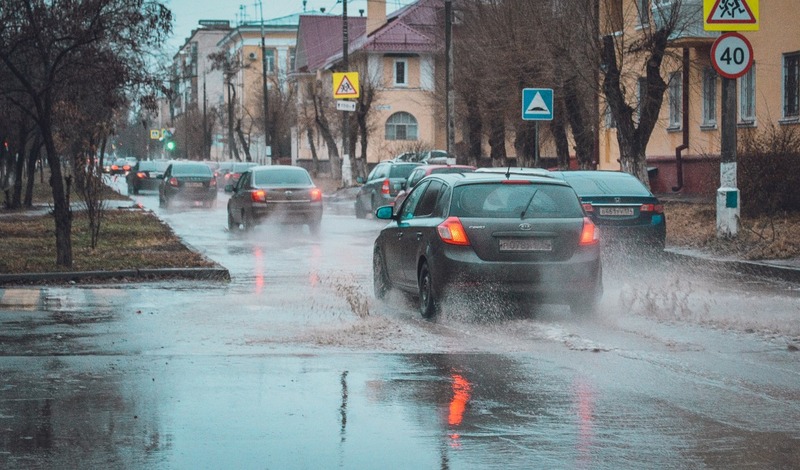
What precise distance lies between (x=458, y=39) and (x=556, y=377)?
128 feet

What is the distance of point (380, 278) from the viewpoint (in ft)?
48.3

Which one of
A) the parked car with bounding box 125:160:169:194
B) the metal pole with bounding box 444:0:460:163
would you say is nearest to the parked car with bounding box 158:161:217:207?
the metal pole with bounding box 444:0:460:163

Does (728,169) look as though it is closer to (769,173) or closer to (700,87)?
(769,173)

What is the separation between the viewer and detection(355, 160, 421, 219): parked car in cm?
3384

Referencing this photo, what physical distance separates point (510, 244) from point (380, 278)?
115 inches

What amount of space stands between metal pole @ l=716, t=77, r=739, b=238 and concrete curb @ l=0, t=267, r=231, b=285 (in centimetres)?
859

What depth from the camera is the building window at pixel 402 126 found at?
8088cm

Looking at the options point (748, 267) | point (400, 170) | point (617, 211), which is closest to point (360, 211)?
point (400, 170)

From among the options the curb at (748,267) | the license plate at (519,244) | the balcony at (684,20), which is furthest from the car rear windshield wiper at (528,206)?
the balcony at (684,20)

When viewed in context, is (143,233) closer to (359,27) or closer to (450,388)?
(450,388)

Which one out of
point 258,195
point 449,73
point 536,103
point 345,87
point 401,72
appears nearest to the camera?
point 536,103

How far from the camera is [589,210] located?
1816cm

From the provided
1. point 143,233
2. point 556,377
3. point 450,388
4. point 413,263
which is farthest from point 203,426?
point 143,233

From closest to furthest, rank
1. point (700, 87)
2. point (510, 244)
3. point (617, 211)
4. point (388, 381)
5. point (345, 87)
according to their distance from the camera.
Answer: point (388, 381)
point (510, 244)
point (617, 211)
point (700, 87)
point (345, 87)
